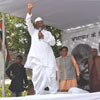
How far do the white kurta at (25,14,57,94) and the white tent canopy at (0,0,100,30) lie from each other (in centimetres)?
141

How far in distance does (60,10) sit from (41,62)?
8.18ft

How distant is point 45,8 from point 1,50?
1632 mm

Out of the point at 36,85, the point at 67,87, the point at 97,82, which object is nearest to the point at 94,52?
the point at 97,82

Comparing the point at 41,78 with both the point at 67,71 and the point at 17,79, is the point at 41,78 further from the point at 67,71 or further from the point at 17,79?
the point at 17,79

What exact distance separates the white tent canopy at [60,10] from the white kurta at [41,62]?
141 centimetres

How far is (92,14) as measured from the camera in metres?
7.50

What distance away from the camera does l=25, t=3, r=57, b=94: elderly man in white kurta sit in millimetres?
5094

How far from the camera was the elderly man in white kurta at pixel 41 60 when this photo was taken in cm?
509

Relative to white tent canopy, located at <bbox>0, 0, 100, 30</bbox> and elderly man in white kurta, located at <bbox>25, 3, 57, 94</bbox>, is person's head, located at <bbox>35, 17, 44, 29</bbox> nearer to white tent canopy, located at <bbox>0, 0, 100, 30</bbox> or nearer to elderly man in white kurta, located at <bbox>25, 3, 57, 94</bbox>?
elderly man in white kurta, located at <bbox>25, 3, 57, 94</bbox>

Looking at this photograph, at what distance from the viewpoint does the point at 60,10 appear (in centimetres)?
716

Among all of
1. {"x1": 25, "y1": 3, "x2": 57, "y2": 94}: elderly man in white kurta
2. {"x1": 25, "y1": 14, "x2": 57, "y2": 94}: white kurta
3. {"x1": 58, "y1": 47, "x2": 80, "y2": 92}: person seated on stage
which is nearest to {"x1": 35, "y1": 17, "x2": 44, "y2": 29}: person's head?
{"x1": 25, "y1": 3, "x2": 57, "y2": 94}: elderly man in white kurta

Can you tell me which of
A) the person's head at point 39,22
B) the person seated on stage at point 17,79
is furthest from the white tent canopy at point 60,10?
the person seated on stage at point 17,79

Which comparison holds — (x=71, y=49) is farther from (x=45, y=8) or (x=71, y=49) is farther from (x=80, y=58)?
(x=45, y=8)

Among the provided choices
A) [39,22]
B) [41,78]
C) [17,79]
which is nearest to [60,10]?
[39,22]
